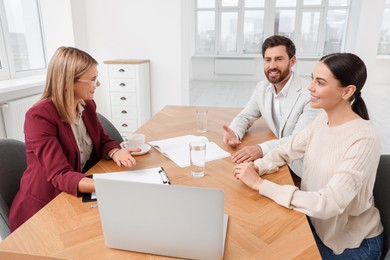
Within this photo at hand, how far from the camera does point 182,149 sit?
4.96ft

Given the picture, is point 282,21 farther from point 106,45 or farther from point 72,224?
point 72,224

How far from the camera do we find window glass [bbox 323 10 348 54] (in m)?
8.65

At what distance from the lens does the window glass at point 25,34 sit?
336 centimetres

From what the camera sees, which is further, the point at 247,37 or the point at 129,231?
the point at 247,37

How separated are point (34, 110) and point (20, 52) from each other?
9.22 feet

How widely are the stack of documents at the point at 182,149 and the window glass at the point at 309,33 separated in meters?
8.32

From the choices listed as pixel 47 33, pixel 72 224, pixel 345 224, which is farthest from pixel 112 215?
pixel 47 33

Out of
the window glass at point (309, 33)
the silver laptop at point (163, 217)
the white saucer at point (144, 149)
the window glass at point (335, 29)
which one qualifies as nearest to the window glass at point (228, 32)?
the window glass at point (309, 33)

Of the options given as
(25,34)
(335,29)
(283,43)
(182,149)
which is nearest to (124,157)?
(182,149)

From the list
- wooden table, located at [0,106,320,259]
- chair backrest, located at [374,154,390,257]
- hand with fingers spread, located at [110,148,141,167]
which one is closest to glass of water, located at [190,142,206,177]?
wooden table, located at [0,106,320,259]

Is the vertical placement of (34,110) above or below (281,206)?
above

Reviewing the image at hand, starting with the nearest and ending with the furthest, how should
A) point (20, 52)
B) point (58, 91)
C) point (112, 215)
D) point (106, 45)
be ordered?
point (112, 215) < point (58, 91) < point (20, 52) < point (106, 45)

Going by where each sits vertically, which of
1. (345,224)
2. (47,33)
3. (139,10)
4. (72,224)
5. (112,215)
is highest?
(139,10)

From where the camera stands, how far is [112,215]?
75 cm
